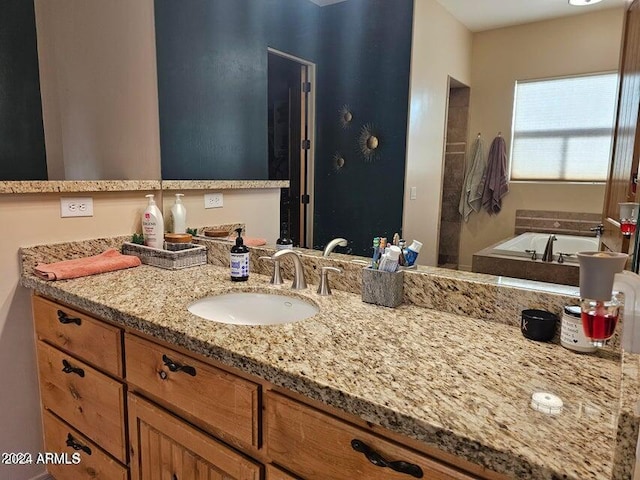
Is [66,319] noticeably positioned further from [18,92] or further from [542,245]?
[18,92]

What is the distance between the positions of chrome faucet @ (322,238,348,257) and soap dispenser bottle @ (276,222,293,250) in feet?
0.64

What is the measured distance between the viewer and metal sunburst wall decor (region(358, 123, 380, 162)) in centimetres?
139

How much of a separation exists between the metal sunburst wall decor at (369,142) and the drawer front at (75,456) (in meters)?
1.25

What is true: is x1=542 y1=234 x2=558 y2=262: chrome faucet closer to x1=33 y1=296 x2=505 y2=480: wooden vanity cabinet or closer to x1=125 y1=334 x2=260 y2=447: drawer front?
x1=33 y1=296 x2=505 y2=480: wooden vanity cabinet

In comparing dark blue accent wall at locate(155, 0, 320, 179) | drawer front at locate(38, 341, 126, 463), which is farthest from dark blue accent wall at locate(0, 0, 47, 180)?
drawer front at locate(38, 341, 126, 463)

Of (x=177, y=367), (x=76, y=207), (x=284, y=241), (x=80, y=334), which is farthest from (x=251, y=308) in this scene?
(x=76, y=207)

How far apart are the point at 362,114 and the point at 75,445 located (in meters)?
1.55

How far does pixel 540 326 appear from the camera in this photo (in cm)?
102

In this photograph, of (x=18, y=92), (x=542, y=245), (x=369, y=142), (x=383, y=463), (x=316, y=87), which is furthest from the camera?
(x=18, y=92)

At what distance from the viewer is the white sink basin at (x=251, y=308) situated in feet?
4.63

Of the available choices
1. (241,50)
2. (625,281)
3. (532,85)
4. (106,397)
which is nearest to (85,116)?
(241,50)

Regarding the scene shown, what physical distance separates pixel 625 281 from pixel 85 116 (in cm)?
246

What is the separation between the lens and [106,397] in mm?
1327

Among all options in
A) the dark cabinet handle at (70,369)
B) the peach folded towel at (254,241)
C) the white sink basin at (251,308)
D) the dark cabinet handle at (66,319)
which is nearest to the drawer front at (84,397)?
A: the dark cabinet handle at (70,369)
